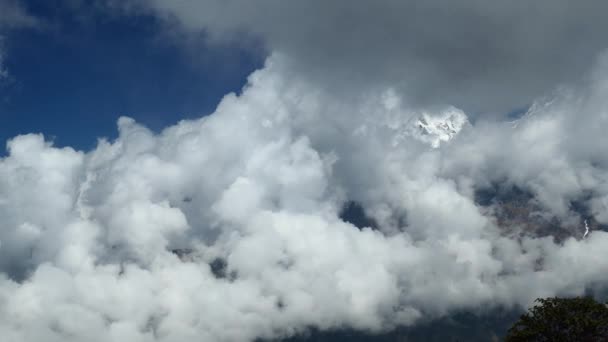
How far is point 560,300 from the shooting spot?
128375 mm

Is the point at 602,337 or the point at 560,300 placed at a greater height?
the point at 560,300

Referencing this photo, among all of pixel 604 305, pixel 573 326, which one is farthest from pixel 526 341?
pixel 604 305

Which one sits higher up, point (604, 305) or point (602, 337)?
point (604, 305)

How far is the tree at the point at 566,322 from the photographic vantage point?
390ft

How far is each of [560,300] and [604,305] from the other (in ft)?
29.6

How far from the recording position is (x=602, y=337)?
11819 centimetres

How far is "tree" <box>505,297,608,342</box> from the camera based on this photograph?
390ft

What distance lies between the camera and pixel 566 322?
120438mm

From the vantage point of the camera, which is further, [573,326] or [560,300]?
[560,300]

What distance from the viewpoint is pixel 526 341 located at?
407ft

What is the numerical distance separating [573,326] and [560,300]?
31.9 feet

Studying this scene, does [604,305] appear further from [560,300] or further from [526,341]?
[526,341]

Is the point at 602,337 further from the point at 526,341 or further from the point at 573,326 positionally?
the point at 526,341

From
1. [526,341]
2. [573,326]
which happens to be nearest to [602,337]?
[573,326]
